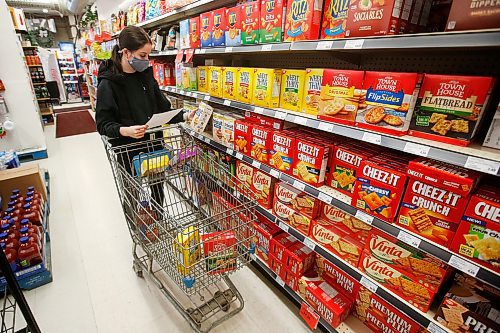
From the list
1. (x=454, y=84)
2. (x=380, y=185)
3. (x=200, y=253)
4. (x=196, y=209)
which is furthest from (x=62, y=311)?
(x=454, y=84)

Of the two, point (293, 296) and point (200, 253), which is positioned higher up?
point (200, 253)

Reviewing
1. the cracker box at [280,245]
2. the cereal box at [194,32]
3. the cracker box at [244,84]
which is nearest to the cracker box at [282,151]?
the cracker box at [244,84]

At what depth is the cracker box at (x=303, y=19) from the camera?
1.37 m

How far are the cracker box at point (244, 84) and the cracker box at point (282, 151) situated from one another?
0.39 metres

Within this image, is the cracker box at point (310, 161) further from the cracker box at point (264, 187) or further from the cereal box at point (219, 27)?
the cereal box at point (219, 27)

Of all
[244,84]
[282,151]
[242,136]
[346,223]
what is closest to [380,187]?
[346,223]

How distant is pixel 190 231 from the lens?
3.83 feet

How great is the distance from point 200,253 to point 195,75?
6.33ft

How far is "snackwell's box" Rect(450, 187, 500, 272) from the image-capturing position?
3.03ft

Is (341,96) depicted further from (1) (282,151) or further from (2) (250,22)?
(2) (250,22)

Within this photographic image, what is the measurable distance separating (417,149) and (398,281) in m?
0.66

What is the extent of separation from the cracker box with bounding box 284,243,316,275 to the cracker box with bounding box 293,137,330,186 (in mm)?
534

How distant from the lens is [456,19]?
3.02ft

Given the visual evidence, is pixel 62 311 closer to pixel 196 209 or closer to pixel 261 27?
pixel 196 209
